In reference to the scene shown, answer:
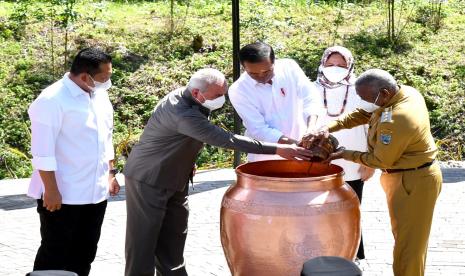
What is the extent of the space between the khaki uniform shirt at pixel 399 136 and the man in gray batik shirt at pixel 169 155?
43cm

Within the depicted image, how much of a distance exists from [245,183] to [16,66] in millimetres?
9296

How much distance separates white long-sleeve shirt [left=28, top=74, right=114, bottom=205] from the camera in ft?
16.5

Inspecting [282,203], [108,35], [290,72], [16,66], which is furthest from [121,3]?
[282,203]

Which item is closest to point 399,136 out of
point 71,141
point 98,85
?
point 98,85

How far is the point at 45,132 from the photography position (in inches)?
198

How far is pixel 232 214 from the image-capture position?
493 cm

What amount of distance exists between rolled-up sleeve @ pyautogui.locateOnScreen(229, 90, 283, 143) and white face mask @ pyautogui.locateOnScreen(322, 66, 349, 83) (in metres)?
0.69

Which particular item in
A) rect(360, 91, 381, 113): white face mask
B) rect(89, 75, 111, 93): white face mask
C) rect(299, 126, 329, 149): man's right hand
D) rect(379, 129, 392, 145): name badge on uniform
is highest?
rect(89, 75, 111, 93): white face mask

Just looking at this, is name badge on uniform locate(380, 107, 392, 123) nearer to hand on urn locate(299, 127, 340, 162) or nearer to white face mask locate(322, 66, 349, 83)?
hand on urn locate(299, 127, 340, 162)

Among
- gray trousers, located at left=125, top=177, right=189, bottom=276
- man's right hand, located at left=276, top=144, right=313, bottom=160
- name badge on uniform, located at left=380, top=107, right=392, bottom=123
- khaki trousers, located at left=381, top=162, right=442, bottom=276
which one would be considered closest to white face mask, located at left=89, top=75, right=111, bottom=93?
gray trousers, located at left=125, top=177, right=189, bottom=276

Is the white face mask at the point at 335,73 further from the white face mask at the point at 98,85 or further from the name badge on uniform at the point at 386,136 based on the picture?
the white face mask at the point at 98,85

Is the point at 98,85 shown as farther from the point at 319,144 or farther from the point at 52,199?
the point at 319,144

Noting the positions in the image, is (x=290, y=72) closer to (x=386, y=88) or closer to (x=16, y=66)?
(x=386, y=88)

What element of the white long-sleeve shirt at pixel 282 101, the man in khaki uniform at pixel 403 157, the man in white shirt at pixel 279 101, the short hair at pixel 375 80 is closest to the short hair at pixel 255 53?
the man in white shirt at pixel 279 101
